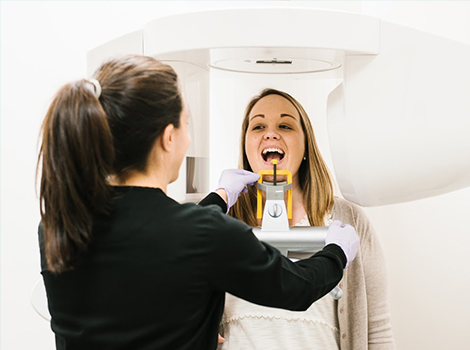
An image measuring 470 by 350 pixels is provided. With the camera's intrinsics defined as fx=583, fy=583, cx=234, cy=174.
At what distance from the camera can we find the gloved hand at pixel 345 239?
3.85 ft

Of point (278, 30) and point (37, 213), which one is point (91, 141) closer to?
point (278, 30)

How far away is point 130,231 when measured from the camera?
2.98ft

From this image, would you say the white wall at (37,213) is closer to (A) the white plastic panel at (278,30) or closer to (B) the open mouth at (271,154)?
(B) the open mouth at (271,154)

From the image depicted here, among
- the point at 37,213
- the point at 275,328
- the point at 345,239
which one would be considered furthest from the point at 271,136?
the point at 37,213

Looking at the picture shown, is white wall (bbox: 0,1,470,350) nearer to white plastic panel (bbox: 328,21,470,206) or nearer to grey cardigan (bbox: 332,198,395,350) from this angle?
grey cardigan (bbox: 332,198,395,350)

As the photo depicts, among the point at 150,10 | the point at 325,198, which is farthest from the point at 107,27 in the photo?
the point at 325,198

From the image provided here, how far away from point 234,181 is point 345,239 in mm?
280

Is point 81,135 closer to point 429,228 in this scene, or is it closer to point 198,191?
point 198,191

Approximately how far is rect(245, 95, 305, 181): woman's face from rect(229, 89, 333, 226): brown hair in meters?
0.03

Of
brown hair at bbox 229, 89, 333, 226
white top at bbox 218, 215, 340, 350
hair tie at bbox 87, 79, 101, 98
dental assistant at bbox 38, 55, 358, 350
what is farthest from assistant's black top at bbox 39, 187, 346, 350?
brown hair at bbox 229, 89, 333, 226

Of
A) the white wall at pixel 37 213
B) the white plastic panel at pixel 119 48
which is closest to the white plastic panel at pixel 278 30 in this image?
the white plastic panel at pixel 119 48

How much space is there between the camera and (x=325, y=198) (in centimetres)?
150

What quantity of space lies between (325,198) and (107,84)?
0.75 m

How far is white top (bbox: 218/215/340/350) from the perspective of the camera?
137cm
